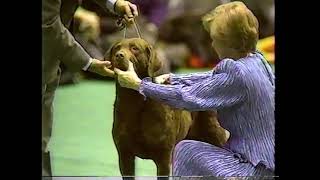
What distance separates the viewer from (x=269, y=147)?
3.66 meters

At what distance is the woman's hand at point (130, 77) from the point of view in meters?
3.64

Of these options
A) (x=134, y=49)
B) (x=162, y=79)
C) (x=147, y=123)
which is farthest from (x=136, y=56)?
(x=147, y=123)

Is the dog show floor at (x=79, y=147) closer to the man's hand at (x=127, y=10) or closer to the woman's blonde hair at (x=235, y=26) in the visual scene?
the man's hand at (x=127, y=10)

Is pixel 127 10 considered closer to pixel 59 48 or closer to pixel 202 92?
pixel 59 48

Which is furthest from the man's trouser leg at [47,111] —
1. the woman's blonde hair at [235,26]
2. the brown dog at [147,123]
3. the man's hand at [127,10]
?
the woman's blonde hair at [235,26]

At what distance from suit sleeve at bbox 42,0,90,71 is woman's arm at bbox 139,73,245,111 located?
0.26m

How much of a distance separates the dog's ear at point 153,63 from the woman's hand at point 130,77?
0.20ft

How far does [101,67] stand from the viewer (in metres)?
3.65

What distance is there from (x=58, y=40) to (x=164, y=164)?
63 centimetres
